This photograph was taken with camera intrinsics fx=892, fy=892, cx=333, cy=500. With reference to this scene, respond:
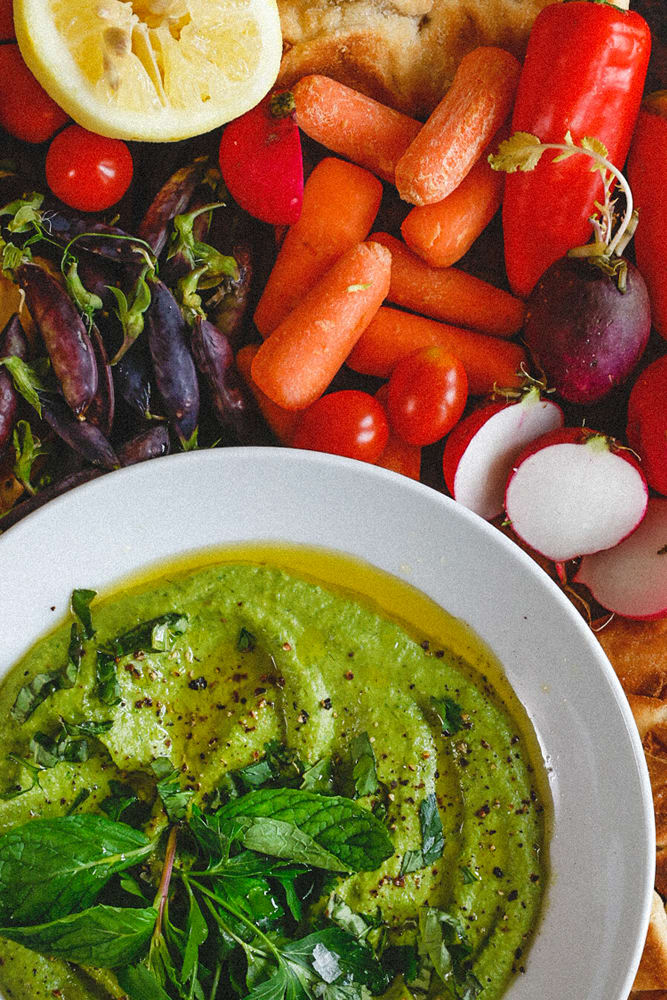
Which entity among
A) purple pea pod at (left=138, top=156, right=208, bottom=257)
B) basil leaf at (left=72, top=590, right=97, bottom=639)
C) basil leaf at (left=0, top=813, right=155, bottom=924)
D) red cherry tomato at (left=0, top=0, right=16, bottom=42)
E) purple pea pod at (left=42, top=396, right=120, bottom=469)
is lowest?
basil leaf at (left=0, top=813, right=155, bottom=924)

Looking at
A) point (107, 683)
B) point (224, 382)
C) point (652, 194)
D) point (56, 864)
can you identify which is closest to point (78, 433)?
point (224, 382)

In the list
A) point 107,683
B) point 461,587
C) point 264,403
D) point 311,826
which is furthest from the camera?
point 264,403

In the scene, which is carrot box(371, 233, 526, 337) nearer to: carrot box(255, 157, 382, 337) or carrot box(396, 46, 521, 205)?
carrot box(255, 157, 382, 337)

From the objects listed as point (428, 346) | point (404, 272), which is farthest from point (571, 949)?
point (404, 272)

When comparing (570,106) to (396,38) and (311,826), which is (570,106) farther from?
(311,826)

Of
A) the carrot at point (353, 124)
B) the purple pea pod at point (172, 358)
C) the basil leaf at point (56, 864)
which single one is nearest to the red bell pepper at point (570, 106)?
the carrot at point (353, 124)

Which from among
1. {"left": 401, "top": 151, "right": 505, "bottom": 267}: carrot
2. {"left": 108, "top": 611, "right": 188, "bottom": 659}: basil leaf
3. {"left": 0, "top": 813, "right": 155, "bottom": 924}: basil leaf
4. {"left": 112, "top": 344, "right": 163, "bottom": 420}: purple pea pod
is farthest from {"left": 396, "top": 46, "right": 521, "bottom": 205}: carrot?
→ {"left": 0, "top": 813, "right": 155, "bottom": 924}: basil leaf

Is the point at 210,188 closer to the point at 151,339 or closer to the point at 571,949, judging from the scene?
the point at 151,339
